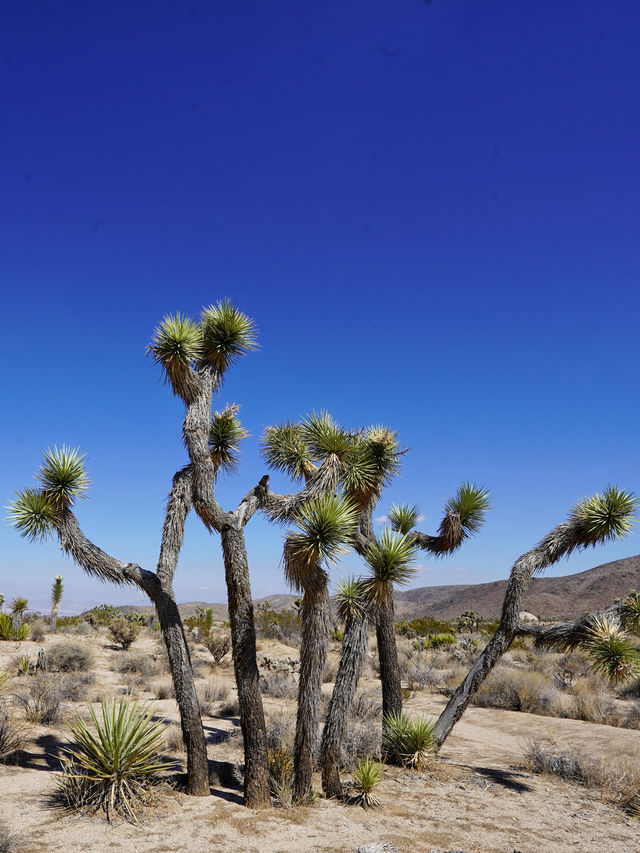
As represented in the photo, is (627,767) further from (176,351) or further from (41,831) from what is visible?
(176,351)

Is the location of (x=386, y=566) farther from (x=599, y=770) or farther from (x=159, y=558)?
(x=599, y=770)

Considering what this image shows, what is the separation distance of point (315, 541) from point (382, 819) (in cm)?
389

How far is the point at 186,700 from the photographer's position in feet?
25.3

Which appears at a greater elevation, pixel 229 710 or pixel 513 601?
pixel 513 601

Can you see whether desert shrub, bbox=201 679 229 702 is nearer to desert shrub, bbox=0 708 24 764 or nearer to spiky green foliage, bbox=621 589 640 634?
desert shrub, bbox=0 708 24 764

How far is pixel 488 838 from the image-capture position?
7.10 m

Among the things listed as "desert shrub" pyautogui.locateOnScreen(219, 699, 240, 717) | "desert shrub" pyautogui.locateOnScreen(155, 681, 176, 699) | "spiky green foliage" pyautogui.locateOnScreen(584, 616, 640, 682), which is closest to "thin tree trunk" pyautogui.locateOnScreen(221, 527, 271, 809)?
"spiky green foliage" pyautogui.locateOnScreen(584, 616, 640, 682)

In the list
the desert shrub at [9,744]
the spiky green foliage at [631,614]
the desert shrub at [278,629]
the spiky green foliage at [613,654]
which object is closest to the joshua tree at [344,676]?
the spiky green foliage at [613,654]

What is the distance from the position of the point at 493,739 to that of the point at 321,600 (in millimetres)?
8787

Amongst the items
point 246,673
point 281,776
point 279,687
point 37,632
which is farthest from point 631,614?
point 37,632

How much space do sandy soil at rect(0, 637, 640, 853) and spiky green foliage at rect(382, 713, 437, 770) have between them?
35cm

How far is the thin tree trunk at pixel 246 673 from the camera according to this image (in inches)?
295

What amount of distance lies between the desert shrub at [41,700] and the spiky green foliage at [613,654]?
10.6m

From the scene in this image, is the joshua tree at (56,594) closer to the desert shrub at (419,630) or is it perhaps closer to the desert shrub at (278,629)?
the desert shrub at (278,629)
